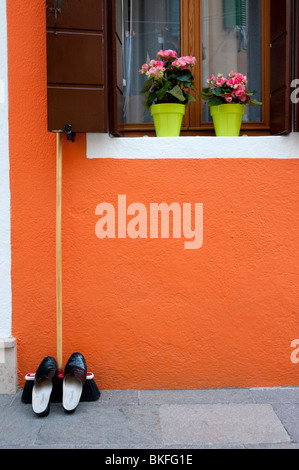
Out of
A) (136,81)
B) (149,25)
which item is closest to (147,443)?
(136,81)

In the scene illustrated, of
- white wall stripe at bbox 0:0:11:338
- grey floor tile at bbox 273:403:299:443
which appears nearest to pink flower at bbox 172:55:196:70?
white wall stripe at bbox 0:0:11:338

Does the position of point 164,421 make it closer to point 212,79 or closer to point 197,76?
point 212,79

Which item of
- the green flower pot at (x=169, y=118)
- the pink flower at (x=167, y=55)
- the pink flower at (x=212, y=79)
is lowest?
the green flower pot at (x=169, y=118)

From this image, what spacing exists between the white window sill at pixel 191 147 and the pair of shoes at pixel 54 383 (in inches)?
52.2

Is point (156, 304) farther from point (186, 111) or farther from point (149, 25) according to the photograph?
point (149, 25)

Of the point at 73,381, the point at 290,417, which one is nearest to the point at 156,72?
the point at 73,381

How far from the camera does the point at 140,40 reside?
155 inches

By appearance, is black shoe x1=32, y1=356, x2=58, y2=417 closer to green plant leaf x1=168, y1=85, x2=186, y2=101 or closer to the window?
the window

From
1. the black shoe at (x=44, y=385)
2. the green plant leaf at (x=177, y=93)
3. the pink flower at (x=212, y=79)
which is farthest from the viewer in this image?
the pink flower at (x=212, y=79)

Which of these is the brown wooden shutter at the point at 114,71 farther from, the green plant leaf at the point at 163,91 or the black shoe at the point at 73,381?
the black shoe at the point at 73,381

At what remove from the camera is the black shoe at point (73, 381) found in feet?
10.3

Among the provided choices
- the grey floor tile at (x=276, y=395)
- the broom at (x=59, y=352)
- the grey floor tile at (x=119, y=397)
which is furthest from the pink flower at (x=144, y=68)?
the grey floor tile at (x=276, y=395)

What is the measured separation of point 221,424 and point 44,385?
1.11 metres

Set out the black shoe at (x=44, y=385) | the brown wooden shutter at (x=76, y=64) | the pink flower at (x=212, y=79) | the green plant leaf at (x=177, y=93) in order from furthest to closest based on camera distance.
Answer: the pink flower at (x=212, y=79), the green plant leaf at (x=177, y=93), the brown wooden shutter at (x=76, y=64), the black shoe at (x=44, y=385)
